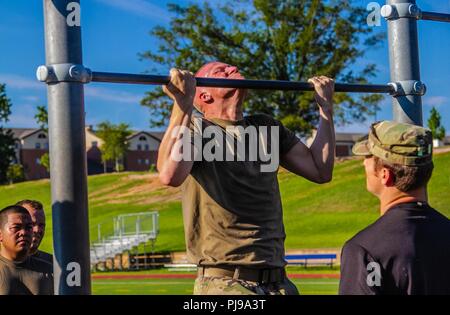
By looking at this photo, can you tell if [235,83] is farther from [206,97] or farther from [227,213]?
[227,213]

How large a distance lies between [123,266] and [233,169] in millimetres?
29097

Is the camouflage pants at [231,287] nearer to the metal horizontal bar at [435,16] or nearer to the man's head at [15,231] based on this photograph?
the metal horizontal bar at [435,16]

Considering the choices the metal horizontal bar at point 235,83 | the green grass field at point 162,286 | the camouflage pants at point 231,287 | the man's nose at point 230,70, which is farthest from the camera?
the green grass field at point 162,286

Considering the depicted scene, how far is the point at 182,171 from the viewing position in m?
3.45

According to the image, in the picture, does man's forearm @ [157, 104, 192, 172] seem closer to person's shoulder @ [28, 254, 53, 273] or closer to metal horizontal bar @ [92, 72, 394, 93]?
metal horizontal bar @ [92, 72, 394, 93]

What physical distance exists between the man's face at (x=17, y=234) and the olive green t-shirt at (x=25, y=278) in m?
0.08

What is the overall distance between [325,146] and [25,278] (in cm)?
251

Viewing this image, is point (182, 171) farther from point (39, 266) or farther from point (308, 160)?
point (39, 266)

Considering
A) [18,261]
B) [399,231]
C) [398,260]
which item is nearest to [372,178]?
[399,231]

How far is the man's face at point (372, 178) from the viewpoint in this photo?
3.03m

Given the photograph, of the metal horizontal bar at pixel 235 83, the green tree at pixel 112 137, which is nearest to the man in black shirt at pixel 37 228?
the metal horizontal bar at pixel 235 83

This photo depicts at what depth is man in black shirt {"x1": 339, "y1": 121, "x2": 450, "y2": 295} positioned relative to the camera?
2.80m

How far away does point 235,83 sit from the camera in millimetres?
3447

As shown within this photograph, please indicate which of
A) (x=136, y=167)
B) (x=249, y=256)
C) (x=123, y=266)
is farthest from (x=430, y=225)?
(x=136, y=167)
